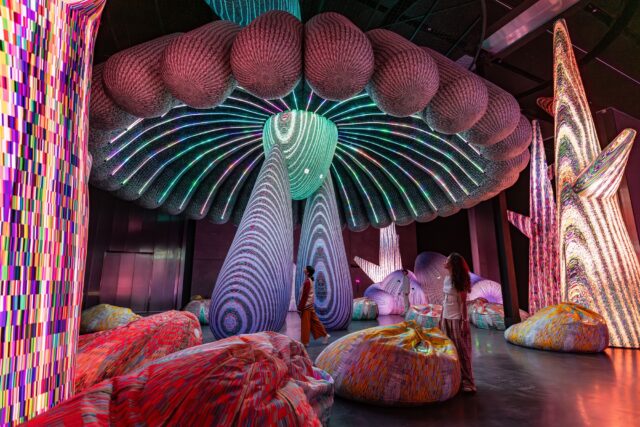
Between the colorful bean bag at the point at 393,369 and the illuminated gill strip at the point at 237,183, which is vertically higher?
the illuminated gill strip at the point at 237,183

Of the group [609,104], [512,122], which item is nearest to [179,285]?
[512,122]

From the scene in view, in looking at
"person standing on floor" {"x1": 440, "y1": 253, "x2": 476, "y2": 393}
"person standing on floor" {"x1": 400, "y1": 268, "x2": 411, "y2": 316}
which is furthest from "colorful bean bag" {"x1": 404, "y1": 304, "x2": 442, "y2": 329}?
"person standing on floor" {"x1": 440, "y1": 253, "x2": 476, "y2": 393}

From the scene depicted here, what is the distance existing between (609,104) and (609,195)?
6469 millimetres

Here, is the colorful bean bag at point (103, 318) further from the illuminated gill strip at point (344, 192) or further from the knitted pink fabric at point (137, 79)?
the illuminated gill strip at point (344, 192)

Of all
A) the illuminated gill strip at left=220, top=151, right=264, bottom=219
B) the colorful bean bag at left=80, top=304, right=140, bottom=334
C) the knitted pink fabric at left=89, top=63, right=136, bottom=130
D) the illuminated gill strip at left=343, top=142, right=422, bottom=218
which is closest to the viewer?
the knitted pink fabric at left=89, top=63, right=136, bottom=130

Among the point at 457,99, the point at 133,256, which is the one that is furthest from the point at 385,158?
the point at 133,256

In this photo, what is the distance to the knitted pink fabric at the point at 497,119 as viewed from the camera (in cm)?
575

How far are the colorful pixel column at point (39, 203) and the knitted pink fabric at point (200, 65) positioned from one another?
458 cm

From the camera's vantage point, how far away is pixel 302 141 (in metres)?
7.29

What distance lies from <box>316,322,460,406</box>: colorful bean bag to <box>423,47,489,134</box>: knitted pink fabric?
3.63 metres

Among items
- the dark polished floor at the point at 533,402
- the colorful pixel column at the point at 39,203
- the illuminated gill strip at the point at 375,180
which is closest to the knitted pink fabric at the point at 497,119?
the dark polished floor at the point at 533,402

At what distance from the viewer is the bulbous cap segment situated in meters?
7.29

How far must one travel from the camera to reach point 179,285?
1109 cm

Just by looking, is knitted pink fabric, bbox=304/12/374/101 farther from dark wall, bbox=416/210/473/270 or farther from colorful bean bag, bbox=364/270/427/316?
dark wall, bbox=416/210/473/270
